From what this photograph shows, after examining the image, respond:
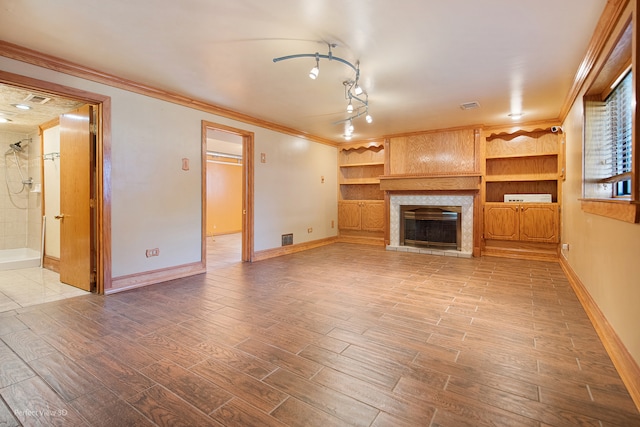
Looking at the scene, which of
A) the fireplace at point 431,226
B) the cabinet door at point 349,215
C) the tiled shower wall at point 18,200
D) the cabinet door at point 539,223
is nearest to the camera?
the cabinet door at point 539,223

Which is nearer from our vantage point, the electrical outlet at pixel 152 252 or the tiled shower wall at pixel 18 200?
the electrical outlet at pixel 152 252

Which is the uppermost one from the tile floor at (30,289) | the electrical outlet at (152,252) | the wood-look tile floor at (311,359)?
the electrical outlet at (152,252)

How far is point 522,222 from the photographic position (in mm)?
5543

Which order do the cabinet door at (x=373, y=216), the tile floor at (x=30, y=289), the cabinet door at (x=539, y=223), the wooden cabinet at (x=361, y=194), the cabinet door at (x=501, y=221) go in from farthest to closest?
the wooden cabinet at (x=361, y=194), the cabinet door at (x=373, y=216), the cabinet door at (x=501, y=221), the cabinet door at (x=539, y=223), the tile floor at (x=30, y=289)

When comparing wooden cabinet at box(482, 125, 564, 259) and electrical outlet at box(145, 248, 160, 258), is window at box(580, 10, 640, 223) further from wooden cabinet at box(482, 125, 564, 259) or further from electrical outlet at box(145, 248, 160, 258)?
electrical outlet at box(145, 248, 160, 258)

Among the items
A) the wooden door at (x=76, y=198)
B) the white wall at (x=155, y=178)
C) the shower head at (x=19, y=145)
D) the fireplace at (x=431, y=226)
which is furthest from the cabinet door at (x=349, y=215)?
the shower head at (x=19, y=145)

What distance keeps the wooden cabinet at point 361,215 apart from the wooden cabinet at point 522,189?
87.0 inches

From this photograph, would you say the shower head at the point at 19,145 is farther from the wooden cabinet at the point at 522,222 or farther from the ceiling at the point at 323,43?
the wooden cabinet at the point at 522,222

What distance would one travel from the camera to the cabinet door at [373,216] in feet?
23.7

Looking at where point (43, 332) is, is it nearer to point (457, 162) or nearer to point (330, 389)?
point (330, 389)

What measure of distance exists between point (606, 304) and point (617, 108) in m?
1.69

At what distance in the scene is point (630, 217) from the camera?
5.97ft

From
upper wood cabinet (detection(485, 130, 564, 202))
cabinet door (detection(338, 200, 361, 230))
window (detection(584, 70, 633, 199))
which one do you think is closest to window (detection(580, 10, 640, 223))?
window (detection(584, 70, 633, 199))

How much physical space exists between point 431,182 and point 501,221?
56.3 inches
